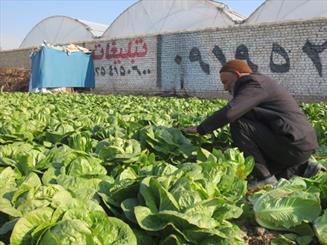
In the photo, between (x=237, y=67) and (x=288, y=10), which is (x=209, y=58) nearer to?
(x=288, y=10)

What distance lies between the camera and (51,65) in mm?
20828

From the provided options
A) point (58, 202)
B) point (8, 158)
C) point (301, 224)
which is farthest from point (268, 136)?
point (58, 202)

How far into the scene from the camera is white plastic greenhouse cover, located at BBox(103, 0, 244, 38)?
942 inches

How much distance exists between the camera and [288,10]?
67.3 feet

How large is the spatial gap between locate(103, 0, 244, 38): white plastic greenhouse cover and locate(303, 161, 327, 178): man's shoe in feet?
65.5

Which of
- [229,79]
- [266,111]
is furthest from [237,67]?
[266,111]

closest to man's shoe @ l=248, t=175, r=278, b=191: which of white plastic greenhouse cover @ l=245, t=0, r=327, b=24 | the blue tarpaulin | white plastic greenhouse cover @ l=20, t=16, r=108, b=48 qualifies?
white plastic greenhouse cover @ l=245, t=0, r=327, b=24

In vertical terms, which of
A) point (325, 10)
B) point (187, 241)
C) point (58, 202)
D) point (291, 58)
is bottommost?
point (187, 241)

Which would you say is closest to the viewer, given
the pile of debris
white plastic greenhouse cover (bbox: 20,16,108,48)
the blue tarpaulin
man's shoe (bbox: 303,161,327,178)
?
man's shoe (bbox: 303,161,327,178)

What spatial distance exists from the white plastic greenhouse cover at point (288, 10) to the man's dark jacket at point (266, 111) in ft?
51.3

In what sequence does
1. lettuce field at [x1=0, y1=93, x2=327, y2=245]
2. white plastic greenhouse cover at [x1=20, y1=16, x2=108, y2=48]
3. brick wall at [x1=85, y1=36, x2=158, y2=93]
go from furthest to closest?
white plastic greenhouse cover at [x1=20, y1=16, x2=108, y2=48], brick wall at [x1=85, y1=36, x2=158, y2=93], lettuce field at [x1=0, y1=93, x2=327, y2=245]

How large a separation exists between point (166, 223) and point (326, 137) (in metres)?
4.02

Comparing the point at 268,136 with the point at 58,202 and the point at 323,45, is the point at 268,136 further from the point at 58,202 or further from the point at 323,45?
the point at 323,45

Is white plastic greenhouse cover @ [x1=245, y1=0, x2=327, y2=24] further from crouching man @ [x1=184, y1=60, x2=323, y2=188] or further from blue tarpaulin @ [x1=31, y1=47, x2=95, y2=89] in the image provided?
crouching man @ [x1=184, y1=60, x2=323, y2=188]
